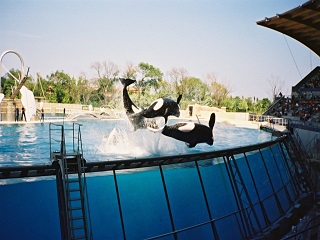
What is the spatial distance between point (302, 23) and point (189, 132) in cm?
1894

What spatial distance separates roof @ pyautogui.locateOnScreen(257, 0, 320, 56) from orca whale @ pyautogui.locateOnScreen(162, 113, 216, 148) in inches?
559

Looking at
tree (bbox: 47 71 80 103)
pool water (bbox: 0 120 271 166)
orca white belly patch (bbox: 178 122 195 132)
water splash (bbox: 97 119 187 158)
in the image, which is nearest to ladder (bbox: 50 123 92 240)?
pool water (bbox: 0 120 271 166)

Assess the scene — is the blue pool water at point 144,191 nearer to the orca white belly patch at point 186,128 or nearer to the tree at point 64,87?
the orca white belly patch at point 186,128

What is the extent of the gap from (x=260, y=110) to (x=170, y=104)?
4200 cm

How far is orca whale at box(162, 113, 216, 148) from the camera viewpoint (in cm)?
1742

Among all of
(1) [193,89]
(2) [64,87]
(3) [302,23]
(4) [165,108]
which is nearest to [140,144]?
(4) [165,108]

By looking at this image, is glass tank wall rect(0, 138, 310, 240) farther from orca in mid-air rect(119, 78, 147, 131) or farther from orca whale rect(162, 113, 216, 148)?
orca in mid-air rect(119, 78, 147, 131)

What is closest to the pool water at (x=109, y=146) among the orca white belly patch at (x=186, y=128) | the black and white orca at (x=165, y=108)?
the orca white belly patch at (x=186, y=128)

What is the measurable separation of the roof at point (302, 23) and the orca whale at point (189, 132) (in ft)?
46.6

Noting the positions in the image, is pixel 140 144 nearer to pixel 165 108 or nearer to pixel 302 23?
pixel 165 108

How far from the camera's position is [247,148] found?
1367 cm

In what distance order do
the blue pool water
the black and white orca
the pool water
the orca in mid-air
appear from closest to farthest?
the blue pool water → the pool water → the black and white orca → the orca in mid-air

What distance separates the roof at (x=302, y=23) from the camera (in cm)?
2723

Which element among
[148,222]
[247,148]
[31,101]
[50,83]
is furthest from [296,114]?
[50,83]
